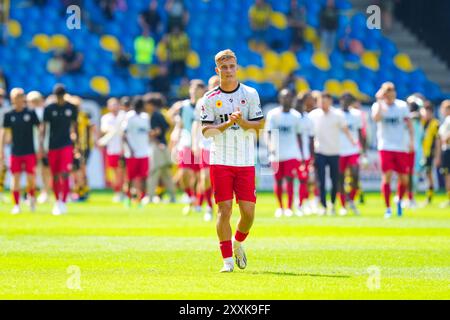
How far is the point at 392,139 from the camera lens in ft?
80.7

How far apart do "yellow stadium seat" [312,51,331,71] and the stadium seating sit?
0.03 meters

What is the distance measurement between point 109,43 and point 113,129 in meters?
8.20

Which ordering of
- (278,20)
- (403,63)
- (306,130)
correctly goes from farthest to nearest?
(403,63), (278,20), (306,130)

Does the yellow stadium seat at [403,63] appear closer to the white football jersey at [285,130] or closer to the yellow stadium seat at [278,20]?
the yellow stadium seat at [278,20]

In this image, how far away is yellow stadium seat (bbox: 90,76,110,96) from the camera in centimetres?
3928

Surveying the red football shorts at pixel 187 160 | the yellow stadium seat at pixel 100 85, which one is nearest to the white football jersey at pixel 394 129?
the red football shorts at pixel 187 160

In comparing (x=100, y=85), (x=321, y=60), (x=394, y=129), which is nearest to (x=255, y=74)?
Answer: (x=321, y=60)

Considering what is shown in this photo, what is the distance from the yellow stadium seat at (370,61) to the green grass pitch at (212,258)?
59.3ft

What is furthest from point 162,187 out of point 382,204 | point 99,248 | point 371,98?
point 99,248

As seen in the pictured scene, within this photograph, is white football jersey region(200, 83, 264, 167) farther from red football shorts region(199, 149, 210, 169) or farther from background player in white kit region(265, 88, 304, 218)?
background player in white kit region(265, 88, 304, 218)

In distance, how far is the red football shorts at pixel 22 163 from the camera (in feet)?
87.1

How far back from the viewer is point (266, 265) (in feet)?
49.6

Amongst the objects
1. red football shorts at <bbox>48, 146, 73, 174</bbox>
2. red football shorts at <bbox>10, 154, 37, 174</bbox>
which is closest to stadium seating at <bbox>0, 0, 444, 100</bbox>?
red football shorts at <bbox>10, 154, 37, 174</bbox>

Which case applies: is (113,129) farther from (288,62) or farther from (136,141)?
(288,62)
